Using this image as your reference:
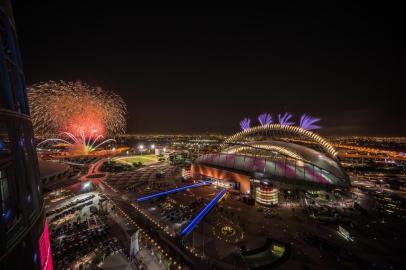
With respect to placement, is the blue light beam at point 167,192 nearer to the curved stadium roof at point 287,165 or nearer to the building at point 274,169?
the building at point 274,169

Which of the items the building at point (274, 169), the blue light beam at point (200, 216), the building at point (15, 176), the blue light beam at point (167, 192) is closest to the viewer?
the building at point (15, 176)

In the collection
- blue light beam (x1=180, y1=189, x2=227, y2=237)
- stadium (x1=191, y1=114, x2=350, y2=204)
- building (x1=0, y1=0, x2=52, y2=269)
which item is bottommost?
blue light beam (x1=180, y1=189, x2=227, y2=237)

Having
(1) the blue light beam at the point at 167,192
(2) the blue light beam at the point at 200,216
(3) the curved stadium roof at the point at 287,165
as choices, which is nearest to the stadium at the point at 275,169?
(3) the curved stadium roof at the point at 287,165

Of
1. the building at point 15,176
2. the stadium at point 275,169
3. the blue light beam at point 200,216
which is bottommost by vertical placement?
the blue light beam at point 200,216

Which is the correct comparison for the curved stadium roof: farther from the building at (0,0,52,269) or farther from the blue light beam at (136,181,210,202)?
the building at (0,0,52,269)

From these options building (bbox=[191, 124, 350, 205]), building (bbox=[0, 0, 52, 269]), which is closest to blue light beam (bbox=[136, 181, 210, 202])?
building (bbox=[191, 124, 350, 205])

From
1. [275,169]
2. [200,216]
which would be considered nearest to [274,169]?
[275,169]

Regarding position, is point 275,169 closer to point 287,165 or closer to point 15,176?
point 287,165
